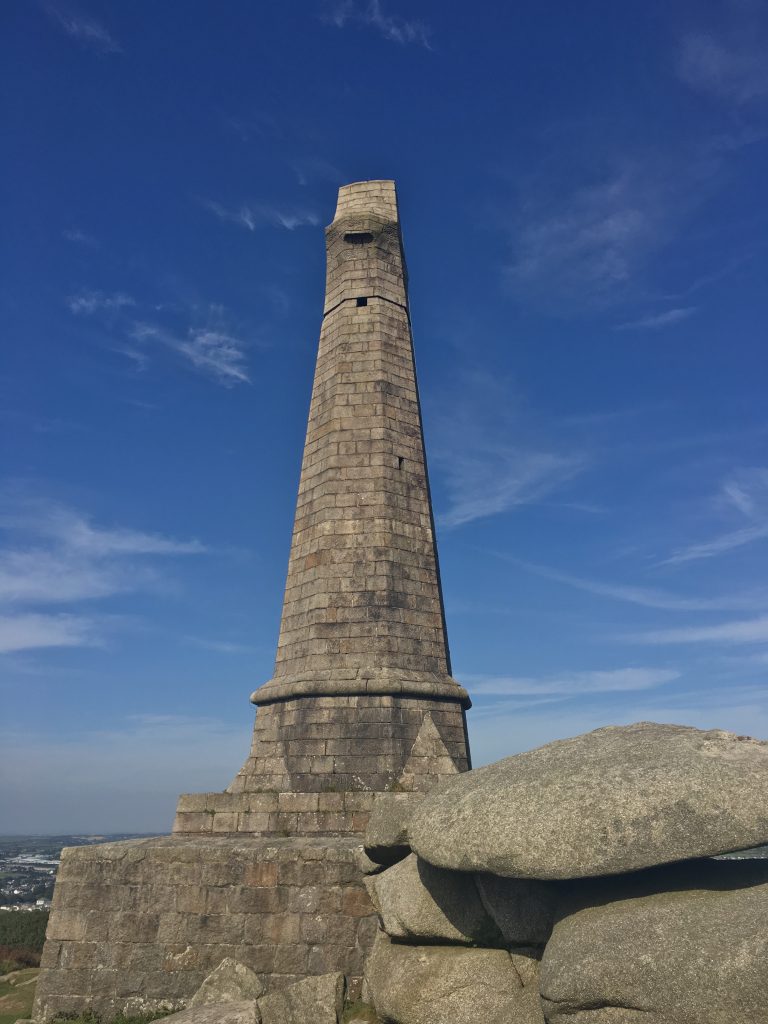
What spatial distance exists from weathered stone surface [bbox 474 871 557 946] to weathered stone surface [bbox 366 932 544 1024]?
0.69ft

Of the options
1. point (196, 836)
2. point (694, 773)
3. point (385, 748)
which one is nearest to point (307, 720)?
point (385, 748)

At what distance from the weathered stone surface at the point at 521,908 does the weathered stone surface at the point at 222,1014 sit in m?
2.23

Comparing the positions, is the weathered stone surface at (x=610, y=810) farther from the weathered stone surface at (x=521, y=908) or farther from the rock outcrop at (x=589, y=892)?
the weathered stone surface at (x=521, y=908)

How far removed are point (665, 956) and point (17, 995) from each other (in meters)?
9.14

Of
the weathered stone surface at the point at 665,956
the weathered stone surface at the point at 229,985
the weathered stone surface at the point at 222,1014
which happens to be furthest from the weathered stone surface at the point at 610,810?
the weathered stone surface at the point at 229,985

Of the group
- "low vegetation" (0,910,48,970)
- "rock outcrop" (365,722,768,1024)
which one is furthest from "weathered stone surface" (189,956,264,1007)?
"low vegetation" (0,910,48,970)

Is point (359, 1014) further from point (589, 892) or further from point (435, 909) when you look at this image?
point (589, 892)

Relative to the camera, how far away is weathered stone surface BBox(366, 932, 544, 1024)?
5.29 meters

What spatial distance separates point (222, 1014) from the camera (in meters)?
6.16

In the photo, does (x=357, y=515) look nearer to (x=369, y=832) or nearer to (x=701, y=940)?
(x=369, y=832)

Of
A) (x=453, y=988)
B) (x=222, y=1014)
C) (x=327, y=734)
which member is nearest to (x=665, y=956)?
(x=453, y=988)

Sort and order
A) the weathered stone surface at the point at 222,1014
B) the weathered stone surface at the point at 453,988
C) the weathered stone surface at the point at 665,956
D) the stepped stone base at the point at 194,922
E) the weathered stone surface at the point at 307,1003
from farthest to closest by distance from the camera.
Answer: the stepped stone base at the point at 194,922 < the weathered stone surface at the point at 307,1003 < the weathered stone surface at the point at 222,1014 < the weathered stone surface at the point at 453,988 < the weathered stone surface at the point at 665,956

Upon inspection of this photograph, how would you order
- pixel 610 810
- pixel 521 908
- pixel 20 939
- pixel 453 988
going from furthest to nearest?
pixel 20 939 < pixel 521 908 < pixel 453 988 < pixel 610 810

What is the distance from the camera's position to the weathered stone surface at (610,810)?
4762 mm
